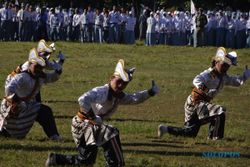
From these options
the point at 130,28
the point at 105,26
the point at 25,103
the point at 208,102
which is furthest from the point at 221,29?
the point at 25,103

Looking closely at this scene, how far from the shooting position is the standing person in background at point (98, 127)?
9328 mm

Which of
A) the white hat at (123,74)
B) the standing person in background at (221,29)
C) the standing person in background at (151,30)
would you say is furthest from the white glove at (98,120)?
the standing person in background at (221,29)

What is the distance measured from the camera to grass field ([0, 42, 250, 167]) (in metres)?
10.6

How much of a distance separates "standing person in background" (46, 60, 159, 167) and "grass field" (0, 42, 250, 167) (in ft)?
1.66

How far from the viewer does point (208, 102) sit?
12648 mm

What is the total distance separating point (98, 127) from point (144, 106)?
26.1 feet

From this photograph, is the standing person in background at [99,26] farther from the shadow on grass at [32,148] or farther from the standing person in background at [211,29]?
the shadow on grass at [32,148]

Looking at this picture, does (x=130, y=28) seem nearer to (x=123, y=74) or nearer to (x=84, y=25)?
(x=84, y=25)

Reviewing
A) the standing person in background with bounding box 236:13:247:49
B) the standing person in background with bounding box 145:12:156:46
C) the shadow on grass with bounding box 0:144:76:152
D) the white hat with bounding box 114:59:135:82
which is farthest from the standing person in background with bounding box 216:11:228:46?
the white hat with bounding box 114:59:135:82

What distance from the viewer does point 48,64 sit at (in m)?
12.2

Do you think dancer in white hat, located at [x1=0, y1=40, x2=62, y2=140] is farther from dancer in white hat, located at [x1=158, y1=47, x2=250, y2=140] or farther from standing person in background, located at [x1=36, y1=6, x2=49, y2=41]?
standing person in background, located at [x1=36, y1=6, x2=49, y2=41]

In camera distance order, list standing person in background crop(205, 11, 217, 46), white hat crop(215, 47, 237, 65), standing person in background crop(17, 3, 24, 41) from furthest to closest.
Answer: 1. standing person in background crop(205, 11, 217, 46)
2. standing person in background crop(17, 3, 24, 41)
3. white hat crop(215, 47, 237, 65)

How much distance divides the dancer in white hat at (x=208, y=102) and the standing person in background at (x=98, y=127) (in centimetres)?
292

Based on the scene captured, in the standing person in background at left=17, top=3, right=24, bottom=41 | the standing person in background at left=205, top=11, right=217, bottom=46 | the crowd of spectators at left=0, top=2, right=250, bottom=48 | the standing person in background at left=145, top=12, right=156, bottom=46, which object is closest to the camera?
the standing person in background at left=17, top=3, right=24, bottom=41
